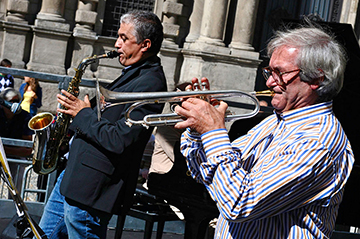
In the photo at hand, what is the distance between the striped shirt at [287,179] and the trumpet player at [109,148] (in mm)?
951

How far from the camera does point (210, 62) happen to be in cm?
1147

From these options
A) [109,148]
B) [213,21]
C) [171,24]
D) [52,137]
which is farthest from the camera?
[171,24]

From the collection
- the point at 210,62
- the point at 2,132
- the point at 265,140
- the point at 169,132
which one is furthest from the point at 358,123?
the point at 210,62

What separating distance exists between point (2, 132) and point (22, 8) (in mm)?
6790

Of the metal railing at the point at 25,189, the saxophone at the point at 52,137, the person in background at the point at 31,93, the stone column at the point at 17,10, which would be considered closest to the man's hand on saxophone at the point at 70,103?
the saxophone at the point at 52,137

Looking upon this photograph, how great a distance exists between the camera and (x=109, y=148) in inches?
105

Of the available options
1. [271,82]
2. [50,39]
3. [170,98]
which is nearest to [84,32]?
[50,39]

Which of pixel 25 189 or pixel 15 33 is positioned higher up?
pixel 15 33

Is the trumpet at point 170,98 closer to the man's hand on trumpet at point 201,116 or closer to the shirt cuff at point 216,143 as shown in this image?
the man's hand on trumpet at point 201,116

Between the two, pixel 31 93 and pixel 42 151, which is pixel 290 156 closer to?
pixel 42 151

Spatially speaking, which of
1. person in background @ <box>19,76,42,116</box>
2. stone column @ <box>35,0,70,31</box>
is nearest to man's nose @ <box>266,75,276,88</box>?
person in background @ <box>19,76,42,116</box>

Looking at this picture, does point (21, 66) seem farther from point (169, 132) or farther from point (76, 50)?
point (169, 132)

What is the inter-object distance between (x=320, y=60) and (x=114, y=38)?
1018 cm

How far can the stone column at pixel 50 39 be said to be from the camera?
11.1 metres
